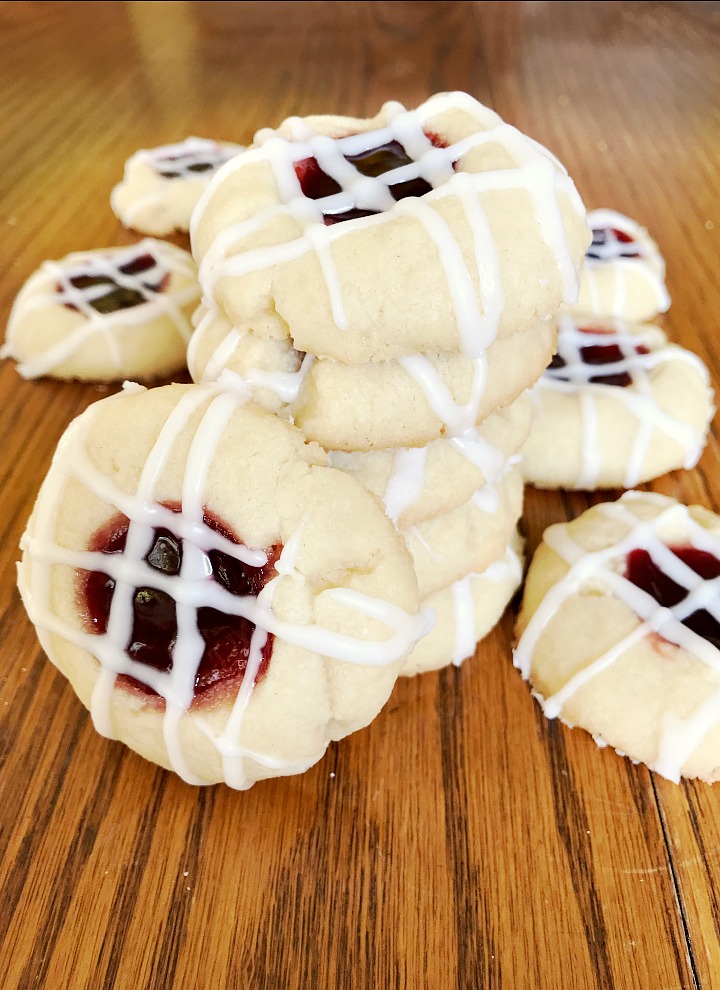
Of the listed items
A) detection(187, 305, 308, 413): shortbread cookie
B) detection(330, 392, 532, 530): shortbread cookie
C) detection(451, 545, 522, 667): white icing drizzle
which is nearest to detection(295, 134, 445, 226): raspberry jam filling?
detection(187, 305, 308, 413): shortbread cookie

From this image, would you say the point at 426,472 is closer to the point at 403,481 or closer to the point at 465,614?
the point at 403,481

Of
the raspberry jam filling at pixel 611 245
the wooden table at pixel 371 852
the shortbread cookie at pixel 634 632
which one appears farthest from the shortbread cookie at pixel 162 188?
the shortbread cookie at pixel 634 632

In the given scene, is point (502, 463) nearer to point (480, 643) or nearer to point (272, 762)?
point (480, 643)

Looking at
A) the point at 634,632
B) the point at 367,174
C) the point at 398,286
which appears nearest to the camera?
the point at 398,286

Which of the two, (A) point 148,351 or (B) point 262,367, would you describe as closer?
(B) point 262,367

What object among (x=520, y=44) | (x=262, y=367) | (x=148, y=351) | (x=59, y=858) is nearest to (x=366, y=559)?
(x=262, y=367)

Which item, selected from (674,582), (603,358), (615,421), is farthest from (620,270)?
(674,582)

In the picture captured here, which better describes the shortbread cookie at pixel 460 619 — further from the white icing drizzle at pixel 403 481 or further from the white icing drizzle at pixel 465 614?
the white icing drizzle at pixel 403 481
